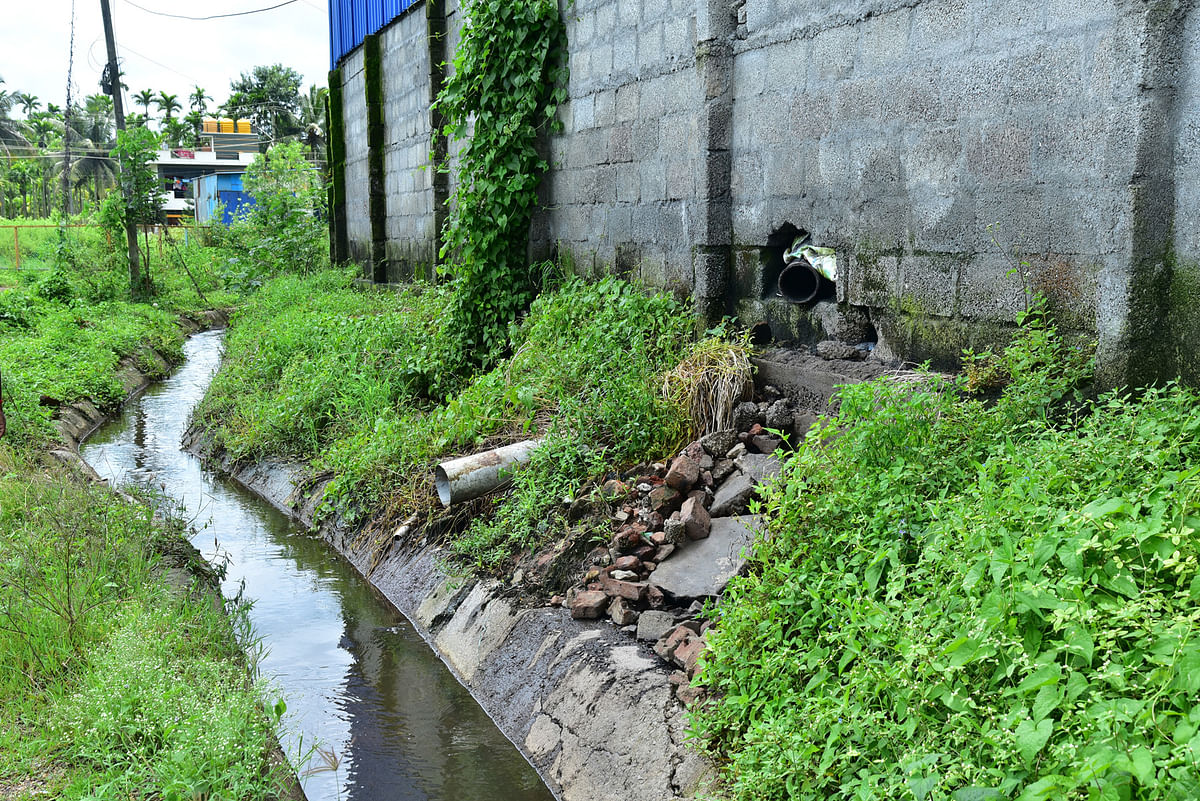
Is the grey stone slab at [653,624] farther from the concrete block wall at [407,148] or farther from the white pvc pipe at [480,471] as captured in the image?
the concrete block wall at [407,148]

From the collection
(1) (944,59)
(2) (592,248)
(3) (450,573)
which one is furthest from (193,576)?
(1) (944,59)

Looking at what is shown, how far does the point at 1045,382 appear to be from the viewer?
3506mm

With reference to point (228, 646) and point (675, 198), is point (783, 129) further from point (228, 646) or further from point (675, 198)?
point (228, 646)

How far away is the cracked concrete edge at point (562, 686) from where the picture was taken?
127 inches

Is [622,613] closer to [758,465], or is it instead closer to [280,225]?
[758,465]

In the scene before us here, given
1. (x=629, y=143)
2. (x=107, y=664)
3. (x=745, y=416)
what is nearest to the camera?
(x=107, y=664)

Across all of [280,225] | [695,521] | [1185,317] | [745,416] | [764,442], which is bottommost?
[695,521]

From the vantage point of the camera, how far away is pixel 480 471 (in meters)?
5.26

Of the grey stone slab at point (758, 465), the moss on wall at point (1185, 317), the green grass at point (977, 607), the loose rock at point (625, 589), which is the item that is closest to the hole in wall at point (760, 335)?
the grey stone slab at point (758, 465)

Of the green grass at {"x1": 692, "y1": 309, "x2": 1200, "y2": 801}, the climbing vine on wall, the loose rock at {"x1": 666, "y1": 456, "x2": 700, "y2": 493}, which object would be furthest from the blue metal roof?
the green grass at {"x1": 692, "y1": 309, "x2": 1200, "y2": 801}

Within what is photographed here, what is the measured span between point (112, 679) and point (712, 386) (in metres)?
3.02

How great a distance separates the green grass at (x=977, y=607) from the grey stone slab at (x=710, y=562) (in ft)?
1.01

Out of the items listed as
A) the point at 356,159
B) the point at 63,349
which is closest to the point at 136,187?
the point at 356,159

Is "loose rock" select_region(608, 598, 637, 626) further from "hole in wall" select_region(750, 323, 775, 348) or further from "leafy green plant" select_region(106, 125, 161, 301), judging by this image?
"leafy green plant" select_region(106, 125, 161, 301)
